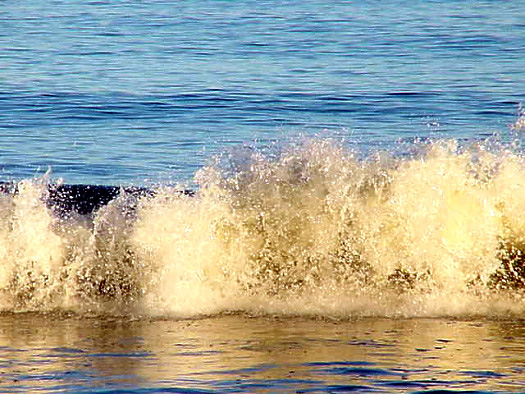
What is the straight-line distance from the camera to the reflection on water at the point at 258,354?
498cm

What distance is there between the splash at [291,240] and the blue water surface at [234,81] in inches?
144

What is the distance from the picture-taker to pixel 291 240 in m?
7.69

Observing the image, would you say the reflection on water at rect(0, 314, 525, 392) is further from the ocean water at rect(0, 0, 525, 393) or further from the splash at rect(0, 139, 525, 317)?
the splash at rect(0, 139, 525, 317)

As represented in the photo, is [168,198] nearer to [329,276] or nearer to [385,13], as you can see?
[329,276]

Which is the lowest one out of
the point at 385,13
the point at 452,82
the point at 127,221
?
the point at 127,221

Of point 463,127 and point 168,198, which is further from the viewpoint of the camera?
point 463,127

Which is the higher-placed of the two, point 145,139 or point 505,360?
point 145,139

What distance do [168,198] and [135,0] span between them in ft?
80.0

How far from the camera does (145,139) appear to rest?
14188 mm

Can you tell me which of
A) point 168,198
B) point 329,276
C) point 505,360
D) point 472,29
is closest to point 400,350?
point 505,360

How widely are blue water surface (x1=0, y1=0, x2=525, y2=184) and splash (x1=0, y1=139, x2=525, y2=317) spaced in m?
3.66

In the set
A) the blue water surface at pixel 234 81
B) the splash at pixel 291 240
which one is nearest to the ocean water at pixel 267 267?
the splash at pixel 291 240

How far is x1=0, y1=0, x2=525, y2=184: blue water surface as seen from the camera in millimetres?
13938

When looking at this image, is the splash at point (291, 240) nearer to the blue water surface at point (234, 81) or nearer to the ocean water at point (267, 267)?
the ocean water at point (267, 267)
